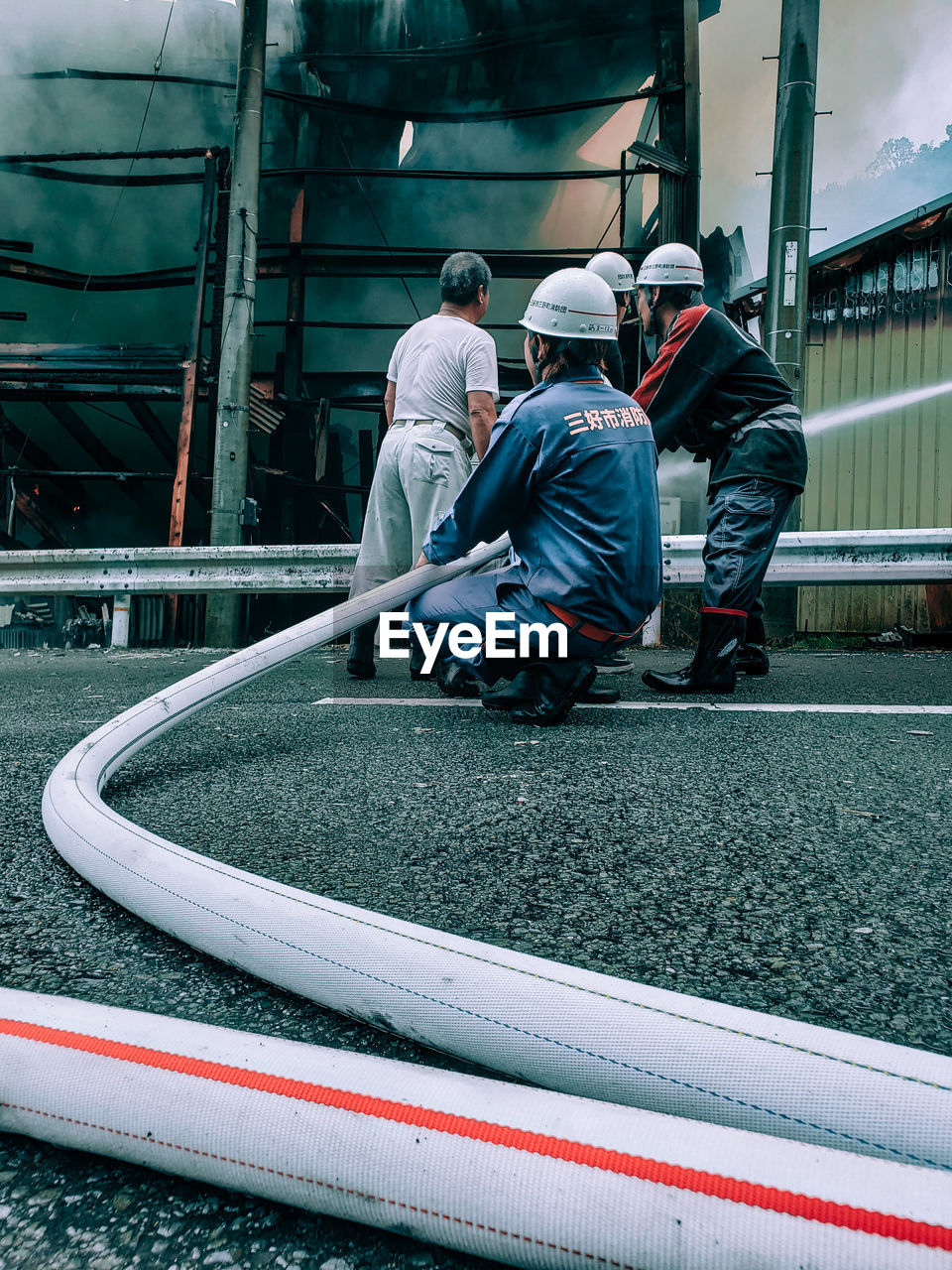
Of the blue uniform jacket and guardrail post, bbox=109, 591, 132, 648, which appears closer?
the blue uniform jacket

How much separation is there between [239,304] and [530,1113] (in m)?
6.85

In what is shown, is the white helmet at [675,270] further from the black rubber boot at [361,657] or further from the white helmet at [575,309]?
the black rubber boot at [361,657]

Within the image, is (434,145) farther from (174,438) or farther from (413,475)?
(413,475)

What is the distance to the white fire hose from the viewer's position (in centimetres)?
49

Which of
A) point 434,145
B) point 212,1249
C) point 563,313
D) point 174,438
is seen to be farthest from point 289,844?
point 434,145

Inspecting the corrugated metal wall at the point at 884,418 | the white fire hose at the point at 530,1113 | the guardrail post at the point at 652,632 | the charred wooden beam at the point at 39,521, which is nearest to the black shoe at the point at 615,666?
the guardrail post at the point at 652,632

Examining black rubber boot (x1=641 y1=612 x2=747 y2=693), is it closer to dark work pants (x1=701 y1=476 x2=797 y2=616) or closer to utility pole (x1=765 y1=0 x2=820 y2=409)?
dark work pants (x1=701 y1=476 x2=797 y2=616)

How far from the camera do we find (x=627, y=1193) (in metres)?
0.51

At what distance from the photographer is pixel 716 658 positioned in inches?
125

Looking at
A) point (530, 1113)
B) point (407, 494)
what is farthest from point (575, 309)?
point (530, 1113)

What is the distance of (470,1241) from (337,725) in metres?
2.07

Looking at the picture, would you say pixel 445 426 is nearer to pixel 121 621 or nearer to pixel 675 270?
pixel 675 270

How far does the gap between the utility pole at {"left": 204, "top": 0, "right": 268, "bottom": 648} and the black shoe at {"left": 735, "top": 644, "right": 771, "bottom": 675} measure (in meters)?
3.96

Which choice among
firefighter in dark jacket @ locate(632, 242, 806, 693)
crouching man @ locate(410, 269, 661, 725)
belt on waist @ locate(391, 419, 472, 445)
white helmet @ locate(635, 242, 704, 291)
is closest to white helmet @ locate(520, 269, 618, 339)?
crouching man @ locate(410, 269, 661, 725)
